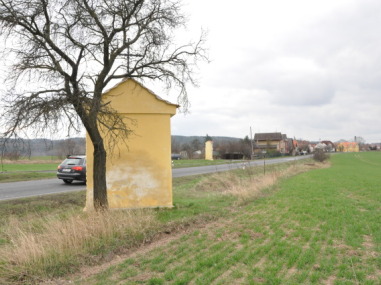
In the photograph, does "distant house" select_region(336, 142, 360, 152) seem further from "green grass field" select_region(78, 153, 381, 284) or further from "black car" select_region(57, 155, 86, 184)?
"green grass field" select_region(78, 153, 381, 284)

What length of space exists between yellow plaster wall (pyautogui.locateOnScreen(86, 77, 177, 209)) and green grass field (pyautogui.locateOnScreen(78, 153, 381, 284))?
263 cm

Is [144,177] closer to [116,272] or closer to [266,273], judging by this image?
[116,272]

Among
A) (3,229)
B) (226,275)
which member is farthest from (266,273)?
(3,229)

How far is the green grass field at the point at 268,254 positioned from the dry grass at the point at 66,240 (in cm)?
81

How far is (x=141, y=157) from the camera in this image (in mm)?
10875

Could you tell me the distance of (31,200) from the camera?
13.2m

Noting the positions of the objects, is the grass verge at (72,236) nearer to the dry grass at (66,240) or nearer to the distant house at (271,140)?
the dry grass at (66,240)

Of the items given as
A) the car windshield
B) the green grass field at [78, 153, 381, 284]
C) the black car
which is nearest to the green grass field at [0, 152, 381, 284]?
the green grass field at [78, 153, 381, 284]

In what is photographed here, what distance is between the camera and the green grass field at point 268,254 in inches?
196

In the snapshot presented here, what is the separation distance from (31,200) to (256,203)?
8.55 meters

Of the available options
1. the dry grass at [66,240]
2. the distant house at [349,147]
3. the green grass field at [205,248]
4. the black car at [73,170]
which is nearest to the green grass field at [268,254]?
the green grass field at [205,248]

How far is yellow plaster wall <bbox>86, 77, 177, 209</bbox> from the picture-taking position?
35.2 feet

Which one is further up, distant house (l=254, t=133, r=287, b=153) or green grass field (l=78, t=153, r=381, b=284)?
distant house (l=254, t=133, r=287, b=153)

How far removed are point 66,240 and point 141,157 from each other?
4840 mm
